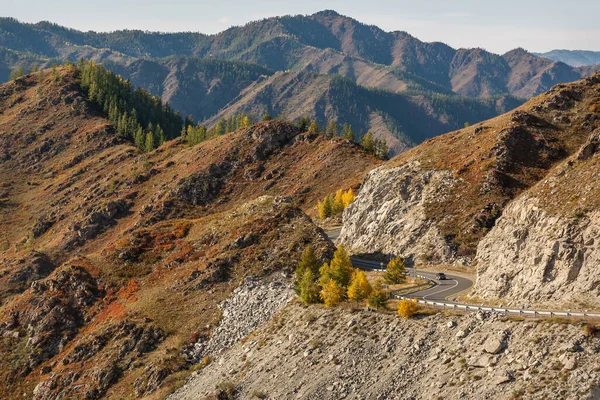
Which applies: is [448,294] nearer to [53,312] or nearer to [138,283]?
[138,283]

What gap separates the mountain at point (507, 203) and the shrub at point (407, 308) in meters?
9.73

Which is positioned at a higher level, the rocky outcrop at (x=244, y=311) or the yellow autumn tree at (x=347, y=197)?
the yellow autumn tree at (x=347, y=197)

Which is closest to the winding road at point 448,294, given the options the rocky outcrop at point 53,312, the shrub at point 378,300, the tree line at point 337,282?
the shrub at point 378,300

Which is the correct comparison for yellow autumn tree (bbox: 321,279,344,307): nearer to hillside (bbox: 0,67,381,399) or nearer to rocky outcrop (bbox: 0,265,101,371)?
hillside (bbox: 0,67,381,399)

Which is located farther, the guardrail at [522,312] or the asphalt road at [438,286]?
the asphalt road at [438,286]

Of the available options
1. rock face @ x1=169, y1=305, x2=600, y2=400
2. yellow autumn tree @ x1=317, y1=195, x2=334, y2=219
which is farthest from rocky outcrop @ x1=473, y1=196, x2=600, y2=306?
yellow autumn tree @ x1=317, y1=195, x2=334, y2=219

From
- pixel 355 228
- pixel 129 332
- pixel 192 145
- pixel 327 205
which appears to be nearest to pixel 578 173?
pixel 355 228

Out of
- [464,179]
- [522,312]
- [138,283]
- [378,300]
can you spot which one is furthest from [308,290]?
[464,179]

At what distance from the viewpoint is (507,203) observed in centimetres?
8250

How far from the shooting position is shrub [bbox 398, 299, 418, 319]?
51.3 metres

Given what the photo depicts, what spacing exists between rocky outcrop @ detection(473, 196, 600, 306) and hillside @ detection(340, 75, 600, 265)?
1976 cm

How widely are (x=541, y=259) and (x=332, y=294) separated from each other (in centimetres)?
2138

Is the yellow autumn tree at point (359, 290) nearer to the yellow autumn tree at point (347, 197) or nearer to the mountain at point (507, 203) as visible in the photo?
the mountain at point (507, 203)

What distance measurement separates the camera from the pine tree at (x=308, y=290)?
62000 millimetres
